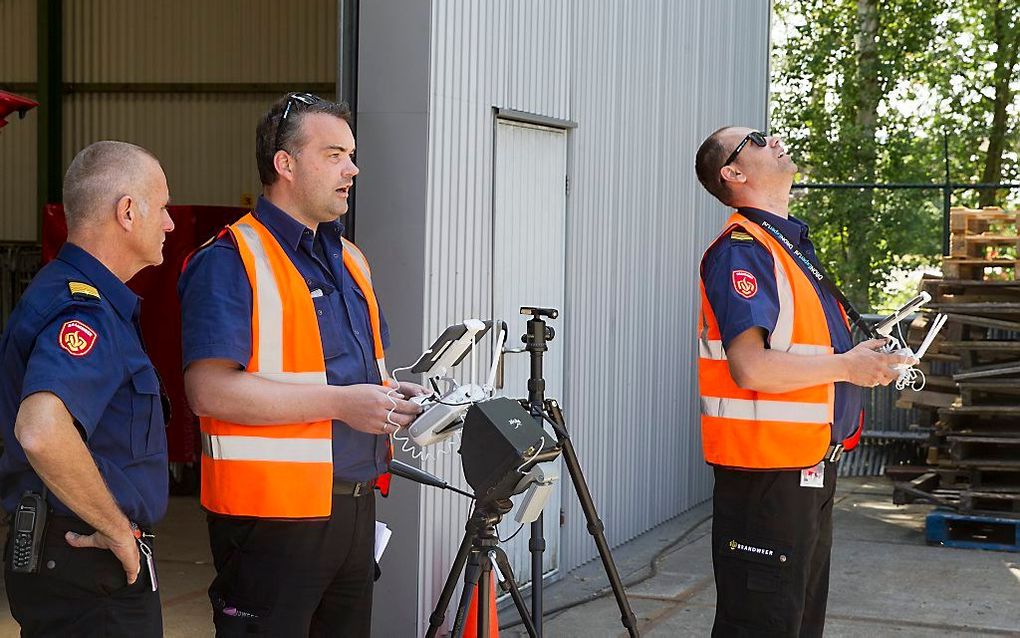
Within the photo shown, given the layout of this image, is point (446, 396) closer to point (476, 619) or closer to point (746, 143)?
point (746, 143)

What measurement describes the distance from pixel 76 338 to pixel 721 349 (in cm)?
202

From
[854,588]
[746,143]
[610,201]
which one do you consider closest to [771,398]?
[746,143]

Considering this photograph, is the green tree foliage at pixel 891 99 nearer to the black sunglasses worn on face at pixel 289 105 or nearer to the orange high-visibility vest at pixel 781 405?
the orange high-visibility vest at pixel 781 405

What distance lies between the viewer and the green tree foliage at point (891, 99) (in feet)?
70.2

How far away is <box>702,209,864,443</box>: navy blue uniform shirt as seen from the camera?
3875 millimetres

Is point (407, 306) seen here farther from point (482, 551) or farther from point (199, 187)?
point (199, 187)

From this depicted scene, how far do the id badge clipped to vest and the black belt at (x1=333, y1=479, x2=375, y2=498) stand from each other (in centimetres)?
135

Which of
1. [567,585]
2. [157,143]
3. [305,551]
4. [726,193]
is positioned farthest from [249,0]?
[305,551]

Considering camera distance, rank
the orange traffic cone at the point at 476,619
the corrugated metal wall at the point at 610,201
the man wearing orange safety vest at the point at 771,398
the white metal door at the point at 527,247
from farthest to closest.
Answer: the white metal door at the point at 527,247
the corrugated metal wall at the point at 610,201
the orange traffic cone at the point at 476,619
the man wearing orange safety vest at the point at 771,398

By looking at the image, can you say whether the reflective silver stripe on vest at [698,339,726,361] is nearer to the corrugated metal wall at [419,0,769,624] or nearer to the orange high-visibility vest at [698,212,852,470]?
the orange high-visibility vest at [698,212,852,470]

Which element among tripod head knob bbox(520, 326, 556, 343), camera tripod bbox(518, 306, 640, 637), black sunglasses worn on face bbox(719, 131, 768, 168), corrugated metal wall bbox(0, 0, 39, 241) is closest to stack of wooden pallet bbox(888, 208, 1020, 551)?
camera tripod bbox(518, 306, 640, 637)

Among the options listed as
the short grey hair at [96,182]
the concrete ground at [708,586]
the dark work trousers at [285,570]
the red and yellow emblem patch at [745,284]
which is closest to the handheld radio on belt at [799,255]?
the red and yellow emblem patch at [745,284]

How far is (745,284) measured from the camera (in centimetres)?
390

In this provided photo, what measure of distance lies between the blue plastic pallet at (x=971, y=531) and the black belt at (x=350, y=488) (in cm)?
578
